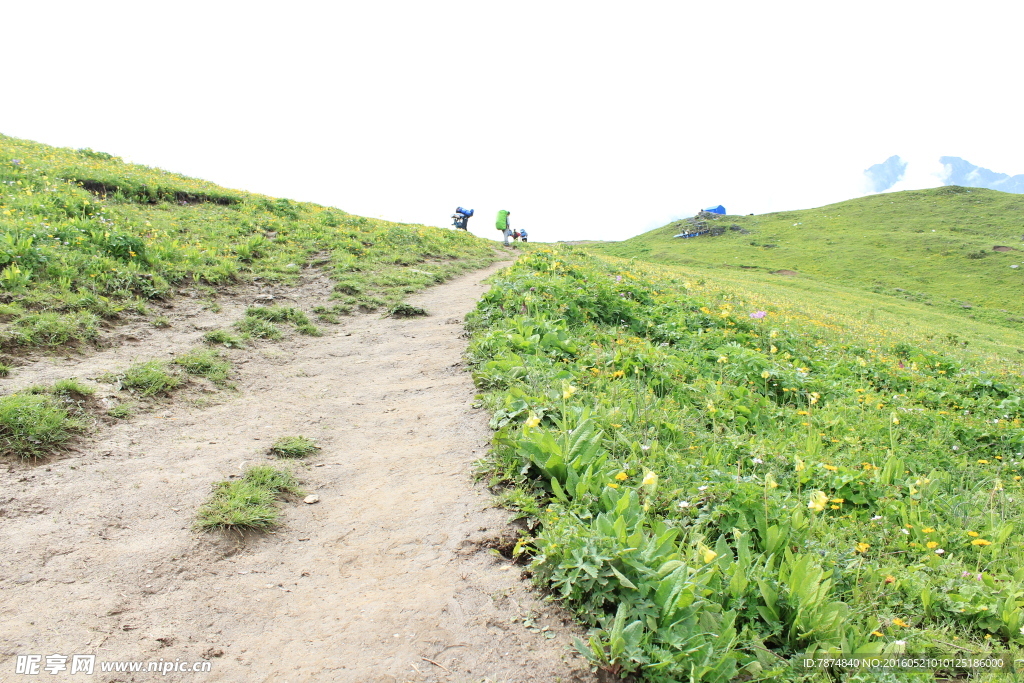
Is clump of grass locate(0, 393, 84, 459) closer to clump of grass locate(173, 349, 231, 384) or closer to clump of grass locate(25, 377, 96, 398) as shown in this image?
clump of grass locate(25, 377, 96, 398)

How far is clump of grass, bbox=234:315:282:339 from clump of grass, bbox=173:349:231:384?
54.8 inches

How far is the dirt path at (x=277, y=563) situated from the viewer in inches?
112

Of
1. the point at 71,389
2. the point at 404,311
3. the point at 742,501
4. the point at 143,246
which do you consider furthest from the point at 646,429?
the point at 143,246

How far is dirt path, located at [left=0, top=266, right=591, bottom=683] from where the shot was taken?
284cm

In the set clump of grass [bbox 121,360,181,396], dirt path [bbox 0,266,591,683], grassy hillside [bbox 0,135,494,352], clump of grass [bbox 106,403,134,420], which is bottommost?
dirt path [bbox 0,266,591,683]

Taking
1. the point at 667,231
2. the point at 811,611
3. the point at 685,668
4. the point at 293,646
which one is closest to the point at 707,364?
the point at 811,611

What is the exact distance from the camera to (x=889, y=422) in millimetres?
6875

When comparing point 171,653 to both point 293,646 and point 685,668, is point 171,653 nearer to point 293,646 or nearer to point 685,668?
point 293,646

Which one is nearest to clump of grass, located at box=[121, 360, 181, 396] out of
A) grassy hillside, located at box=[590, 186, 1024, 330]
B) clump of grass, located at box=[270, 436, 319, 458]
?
clump of grass, located at box=[270, 436, 319, 458]

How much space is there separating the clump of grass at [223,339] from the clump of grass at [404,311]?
10.4ft

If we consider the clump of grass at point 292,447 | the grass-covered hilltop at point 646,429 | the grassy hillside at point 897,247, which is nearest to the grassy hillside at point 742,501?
the grass-covered hilltop at point 646,429

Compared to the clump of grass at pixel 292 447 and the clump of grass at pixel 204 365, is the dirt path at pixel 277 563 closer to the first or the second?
the clump of grass at pixel 292 447

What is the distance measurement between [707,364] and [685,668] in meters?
5.71

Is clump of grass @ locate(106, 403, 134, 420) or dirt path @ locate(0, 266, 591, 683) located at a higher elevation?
clump of grass @ locate(106, 403, 134, 420)
